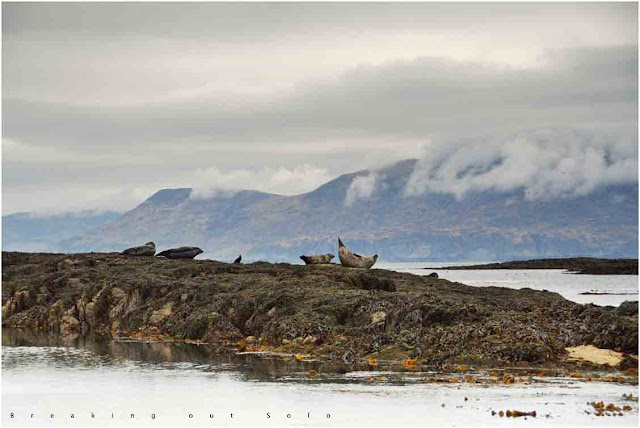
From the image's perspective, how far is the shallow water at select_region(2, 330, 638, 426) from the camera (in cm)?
2769

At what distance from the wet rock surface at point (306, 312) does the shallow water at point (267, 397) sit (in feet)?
14.3

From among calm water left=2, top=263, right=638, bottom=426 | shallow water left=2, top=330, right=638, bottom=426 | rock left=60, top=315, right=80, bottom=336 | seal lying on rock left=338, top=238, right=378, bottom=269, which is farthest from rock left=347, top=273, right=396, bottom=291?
shallow water left=2, top=330, right=638, bottom=426

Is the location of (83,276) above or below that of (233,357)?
above

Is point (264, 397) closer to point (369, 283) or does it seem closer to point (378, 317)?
point (378, 317)

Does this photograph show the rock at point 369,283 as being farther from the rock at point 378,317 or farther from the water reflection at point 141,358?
the water reflection at point 141,358

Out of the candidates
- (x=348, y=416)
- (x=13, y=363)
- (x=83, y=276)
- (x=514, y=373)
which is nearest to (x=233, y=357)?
(x=13, y=363)

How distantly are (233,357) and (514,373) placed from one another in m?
14.3

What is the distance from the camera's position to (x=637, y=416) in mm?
27094

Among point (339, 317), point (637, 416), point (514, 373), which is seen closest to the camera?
point (637, 416)

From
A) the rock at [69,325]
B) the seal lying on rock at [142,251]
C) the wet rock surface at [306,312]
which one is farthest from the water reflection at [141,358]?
the seal lying on rock at [142,251]

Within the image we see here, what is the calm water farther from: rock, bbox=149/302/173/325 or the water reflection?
rock, bbox=149/302/173/325

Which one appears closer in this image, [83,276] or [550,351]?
[550,351]

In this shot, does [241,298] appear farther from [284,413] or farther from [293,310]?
[284,413]

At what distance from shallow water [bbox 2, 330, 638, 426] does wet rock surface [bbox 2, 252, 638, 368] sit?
171 inches
